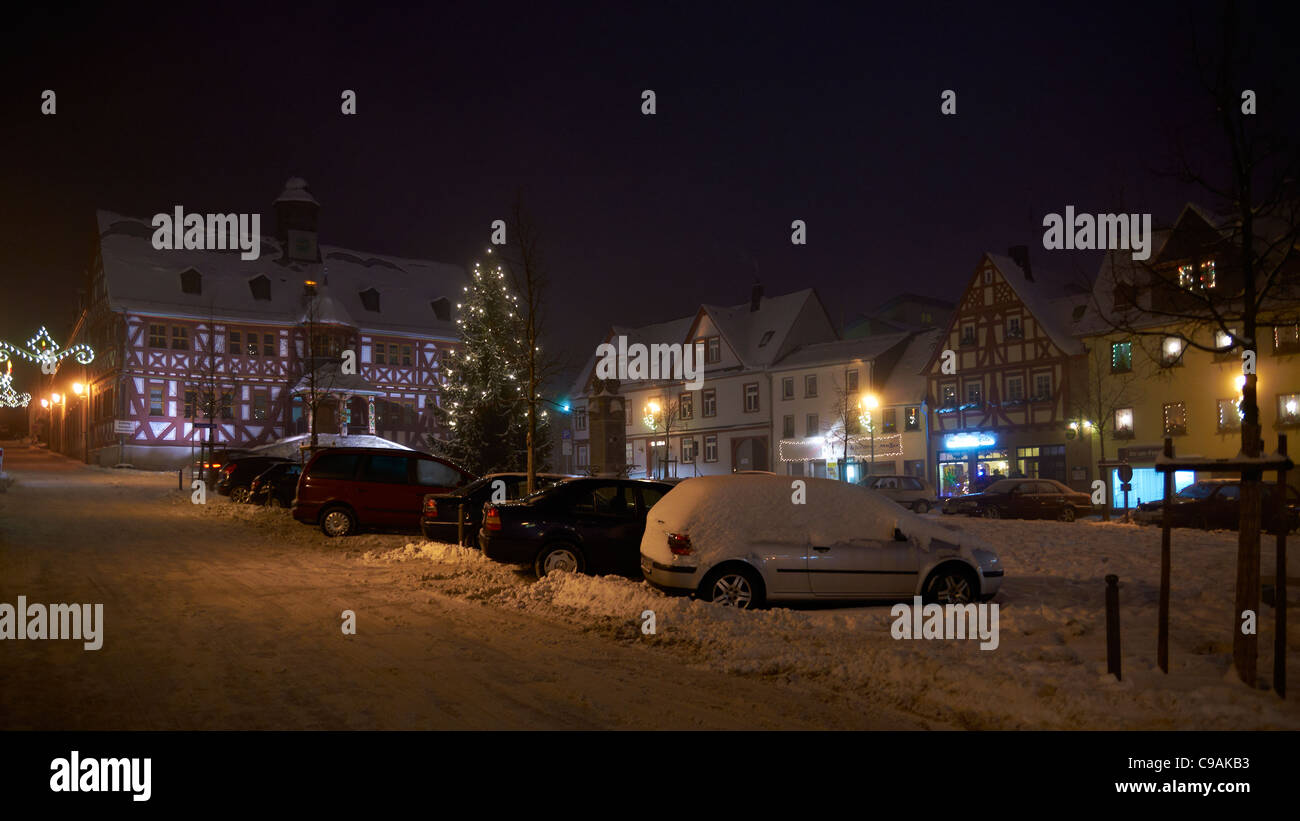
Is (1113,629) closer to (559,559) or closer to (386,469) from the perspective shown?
(559,559)

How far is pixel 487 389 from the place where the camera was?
3322 cm

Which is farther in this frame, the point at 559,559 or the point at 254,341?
the point at 254,341

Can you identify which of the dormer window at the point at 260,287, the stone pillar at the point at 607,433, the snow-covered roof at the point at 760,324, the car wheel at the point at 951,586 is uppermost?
the dormer window at the point at 260,287

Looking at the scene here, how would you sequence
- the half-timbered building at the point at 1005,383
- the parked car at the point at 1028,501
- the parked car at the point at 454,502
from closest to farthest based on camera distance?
the parked car at the point at 454,502 < the parked car at the point at 1028,501 < the half-timbered building at the point at 1005,383

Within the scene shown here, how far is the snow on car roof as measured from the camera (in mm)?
10633

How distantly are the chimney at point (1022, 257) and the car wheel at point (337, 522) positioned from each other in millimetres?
40349

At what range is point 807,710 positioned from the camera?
22.0 feet

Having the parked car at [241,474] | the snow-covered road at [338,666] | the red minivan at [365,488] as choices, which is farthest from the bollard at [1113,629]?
the parked car at [241,474]

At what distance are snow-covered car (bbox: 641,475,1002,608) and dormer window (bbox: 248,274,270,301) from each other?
4940 cm

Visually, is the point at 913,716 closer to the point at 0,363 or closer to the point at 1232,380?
the point at 1232,380

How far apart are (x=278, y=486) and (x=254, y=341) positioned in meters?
31.1

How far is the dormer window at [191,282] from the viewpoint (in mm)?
51750

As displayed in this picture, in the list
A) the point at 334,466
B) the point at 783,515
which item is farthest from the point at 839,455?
the point at 783,515

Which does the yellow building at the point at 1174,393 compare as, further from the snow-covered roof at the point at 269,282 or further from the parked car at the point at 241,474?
the snow-covered roof at the point at 269,282
